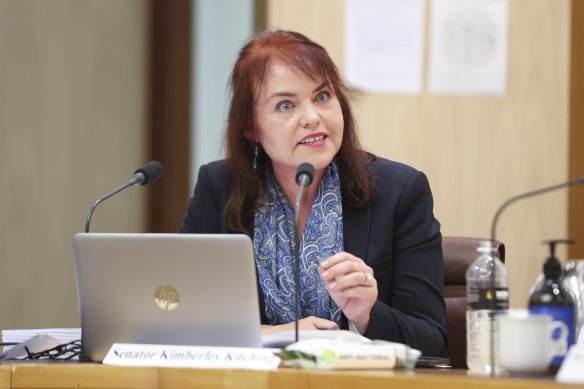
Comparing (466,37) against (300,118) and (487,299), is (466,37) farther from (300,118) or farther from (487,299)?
(487,299)

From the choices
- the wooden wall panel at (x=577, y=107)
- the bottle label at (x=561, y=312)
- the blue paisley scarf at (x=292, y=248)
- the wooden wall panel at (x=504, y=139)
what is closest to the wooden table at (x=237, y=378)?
the bottle label at (x=561, y=312)

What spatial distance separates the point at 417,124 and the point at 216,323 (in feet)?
7.37

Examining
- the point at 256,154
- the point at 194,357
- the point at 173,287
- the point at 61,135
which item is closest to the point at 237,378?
the point at 194,357

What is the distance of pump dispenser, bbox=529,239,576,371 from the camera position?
1652 millimetres

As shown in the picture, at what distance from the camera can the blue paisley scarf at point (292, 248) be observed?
7.77 feet

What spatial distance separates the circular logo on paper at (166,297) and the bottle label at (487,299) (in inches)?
20.4

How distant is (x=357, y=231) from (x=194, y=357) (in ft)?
2.79

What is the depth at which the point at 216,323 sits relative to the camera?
5.68 ft

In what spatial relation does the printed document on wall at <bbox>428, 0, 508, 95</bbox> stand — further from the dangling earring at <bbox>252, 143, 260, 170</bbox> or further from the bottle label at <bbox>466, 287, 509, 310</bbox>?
the bottle label at <bbox>466, 287, 509, 310</bbox>

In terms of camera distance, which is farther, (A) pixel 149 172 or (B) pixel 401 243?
(B) pixel 401 243

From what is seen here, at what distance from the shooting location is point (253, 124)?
253cm

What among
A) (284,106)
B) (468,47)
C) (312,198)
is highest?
(468,47)

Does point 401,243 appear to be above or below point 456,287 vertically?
above

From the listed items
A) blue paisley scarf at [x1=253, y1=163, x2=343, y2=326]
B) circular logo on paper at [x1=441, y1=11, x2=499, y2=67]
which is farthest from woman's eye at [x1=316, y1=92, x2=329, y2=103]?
circular logo on paper at [x1=441, y1=11, x2=499, y2=67]
